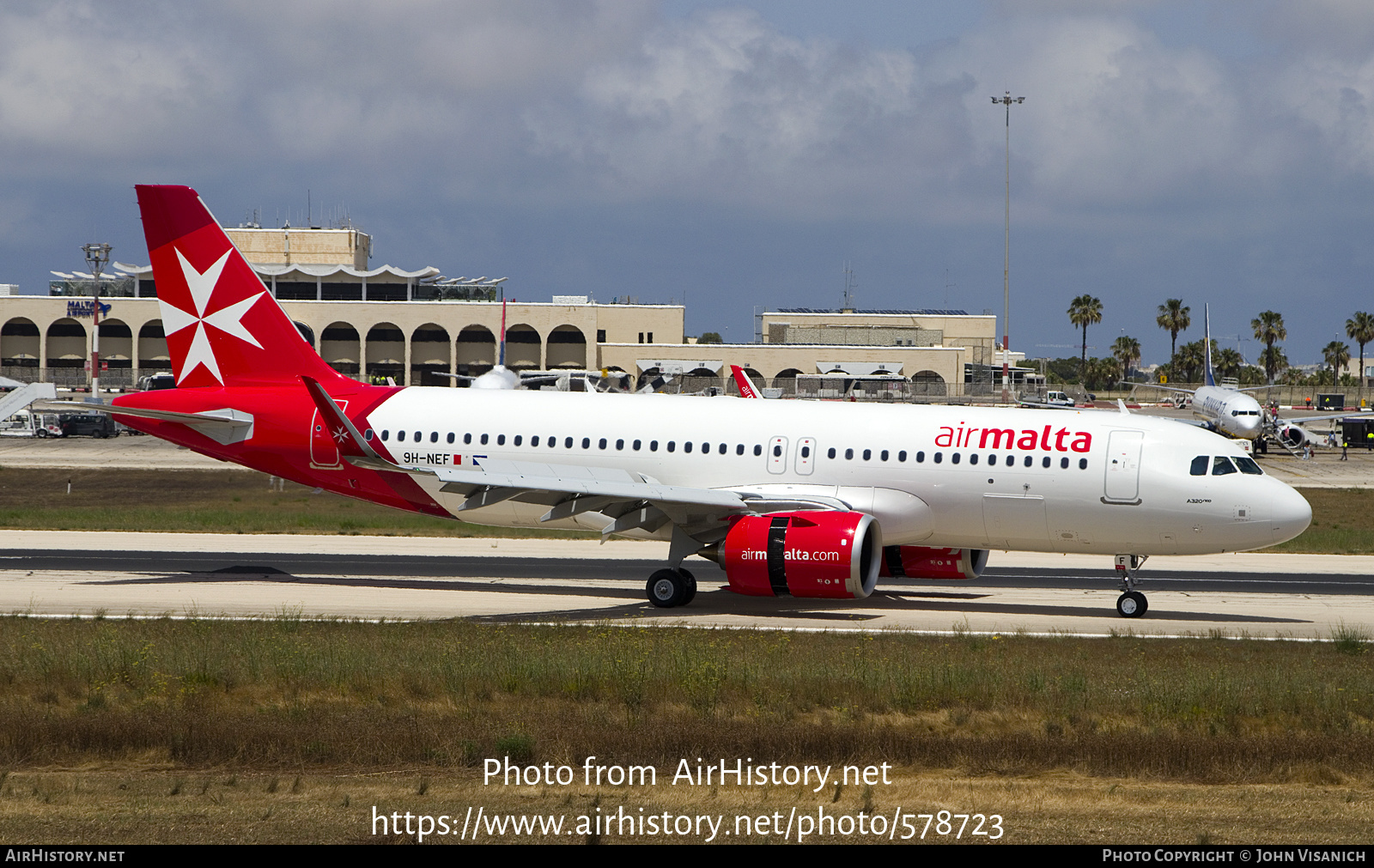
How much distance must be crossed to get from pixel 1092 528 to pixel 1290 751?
→ 11.3m

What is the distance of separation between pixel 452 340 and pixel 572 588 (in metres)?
115

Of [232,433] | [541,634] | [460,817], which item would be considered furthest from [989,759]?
[232,433]

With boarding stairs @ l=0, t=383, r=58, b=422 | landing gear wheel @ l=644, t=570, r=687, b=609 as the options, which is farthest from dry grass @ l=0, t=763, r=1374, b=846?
boarding stairs @ l=0, t=383, r=58, b=422

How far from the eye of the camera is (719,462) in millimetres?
28484

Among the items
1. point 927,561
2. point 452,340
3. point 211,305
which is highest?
point 452,340

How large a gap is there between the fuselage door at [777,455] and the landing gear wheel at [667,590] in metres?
3.08

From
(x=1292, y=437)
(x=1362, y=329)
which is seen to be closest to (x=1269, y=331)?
(x=1362, y=329)

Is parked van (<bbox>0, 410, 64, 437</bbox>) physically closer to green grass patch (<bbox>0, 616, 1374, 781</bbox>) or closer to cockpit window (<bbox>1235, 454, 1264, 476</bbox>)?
green grass patch (<bbox>0, 616, 1374, 781</bbox>)

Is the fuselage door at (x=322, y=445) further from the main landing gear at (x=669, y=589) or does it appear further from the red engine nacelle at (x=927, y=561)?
the red engine nacelle at (x=927, y=561)

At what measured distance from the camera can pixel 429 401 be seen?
100ft

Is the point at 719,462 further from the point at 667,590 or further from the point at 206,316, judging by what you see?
the point at 206,316

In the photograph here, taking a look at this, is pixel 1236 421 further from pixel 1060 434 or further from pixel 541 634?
pixel 541 634

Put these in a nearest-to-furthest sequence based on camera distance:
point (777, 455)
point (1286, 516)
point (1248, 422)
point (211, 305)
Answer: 1. point (1286, 516)
2. point (777, 455)
3. point (211, 305)
4. point (1248, 422)

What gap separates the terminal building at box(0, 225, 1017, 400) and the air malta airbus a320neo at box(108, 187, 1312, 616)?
94.0 meters
